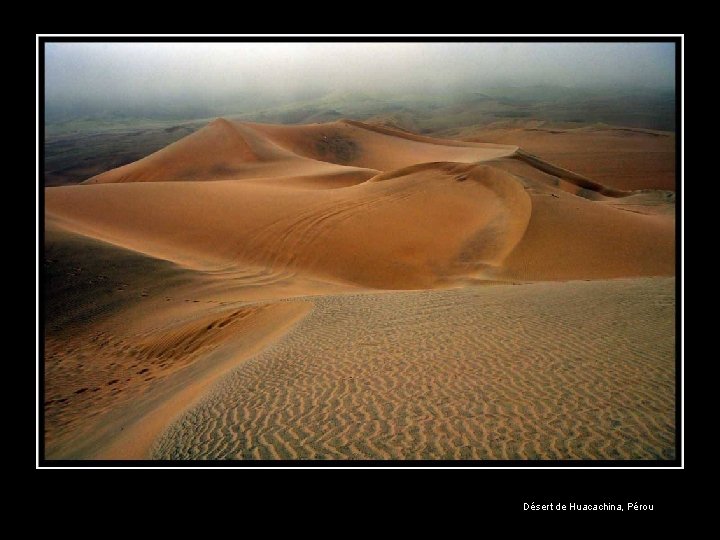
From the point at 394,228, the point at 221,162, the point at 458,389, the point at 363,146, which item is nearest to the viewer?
the point at 458,389

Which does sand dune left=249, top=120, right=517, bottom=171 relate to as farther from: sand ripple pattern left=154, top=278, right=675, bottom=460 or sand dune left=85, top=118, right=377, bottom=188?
sand ripple pattern left=154, top=278, right=675, bottom=460

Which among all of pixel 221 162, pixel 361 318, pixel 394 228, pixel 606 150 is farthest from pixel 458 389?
pixel 606 150

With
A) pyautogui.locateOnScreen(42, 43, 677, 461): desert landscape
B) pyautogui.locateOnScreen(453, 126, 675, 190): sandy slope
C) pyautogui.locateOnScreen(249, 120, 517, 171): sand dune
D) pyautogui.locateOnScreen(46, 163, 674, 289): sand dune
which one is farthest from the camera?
pyautogui.locateOnScreen(249, 120, 517, 171): sand dune

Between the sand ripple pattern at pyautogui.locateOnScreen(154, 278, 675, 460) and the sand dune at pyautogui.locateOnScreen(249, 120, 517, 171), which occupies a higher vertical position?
the sand dune at pyautogui.locateOnScreen(249, 120, 517, 171)

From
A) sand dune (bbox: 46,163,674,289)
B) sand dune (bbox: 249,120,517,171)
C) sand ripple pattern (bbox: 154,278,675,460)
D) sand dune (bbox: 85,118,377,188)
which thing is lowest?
sand ripple pattern (bbox: 154,278,675,460)

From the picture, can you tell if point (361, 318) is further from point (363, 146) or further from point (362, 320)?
point (363, 146)

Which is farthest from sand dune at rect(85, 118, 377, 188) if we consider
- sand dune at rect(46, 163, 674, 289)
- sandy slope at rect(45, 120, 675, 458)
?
sand dune at rect(46, 163, 674, 289)

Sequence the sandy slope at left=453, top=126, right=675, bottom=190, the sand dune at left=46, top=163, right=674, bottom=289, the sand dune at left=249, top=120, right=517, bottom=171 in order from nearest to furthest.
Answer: the sand dune at left=46, top=163, right=674, bottom=289 → the sandy slope at left=453, top=126, right=675, bottom=190 → the sand dune at left=249, top=120, right=517, bottom=171
